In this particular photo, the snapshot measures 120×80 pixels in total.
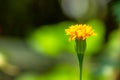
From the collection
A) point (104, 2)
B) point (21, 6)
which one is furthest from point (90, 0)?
point (21, 6)

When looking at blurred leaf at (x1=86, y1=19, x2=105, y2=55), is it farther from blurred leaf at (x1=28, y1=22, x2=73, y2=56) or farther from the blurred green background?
blurred leaf at (x1=28, y1=22, x2=73, y2=56)

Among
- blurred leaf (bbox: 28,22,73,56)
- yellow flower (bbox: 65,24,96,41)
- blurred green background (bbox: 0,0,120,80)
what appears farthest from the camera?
blurred leaf (bbox: 28,22,73,56)

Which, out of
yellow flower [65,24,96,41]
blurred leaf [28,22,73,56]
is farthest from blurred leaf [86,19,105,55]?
yellow flower [65,24,96,41]

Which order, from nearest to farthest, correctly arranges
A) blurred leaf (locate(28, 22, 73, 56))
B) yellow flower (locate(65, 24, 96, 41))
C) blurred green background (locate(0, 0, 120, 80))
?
yellow flower (locate(65, 24, 96, 41))
blurred green background (locate(0, 0, 120, 80))
blurred leaf (locate(28, 22, 73, 56))

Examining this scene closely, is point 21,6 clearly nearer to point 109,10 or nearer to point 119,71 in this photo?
point 109,10

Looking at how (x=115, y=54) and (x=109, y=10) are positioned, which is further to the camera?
(x=109, y=10)

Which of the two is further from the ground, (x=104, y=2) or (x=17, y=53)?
(x=104, y=2)

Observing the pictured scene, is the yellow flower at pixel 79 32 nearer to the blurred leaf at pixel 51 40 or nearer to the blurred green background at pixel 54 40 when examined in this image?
the blurred green background at pixel 54 40

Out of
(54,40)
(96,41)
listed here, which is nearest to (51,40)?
(54,40)
